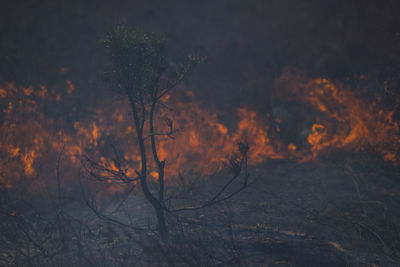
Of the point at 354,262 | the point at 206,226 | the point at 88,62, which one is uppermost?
the point at 88,62

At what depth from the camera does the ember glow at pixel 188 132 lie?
11719mm

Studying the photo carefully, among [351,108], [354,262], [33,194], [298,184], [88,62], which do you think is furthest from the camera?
[88,62]

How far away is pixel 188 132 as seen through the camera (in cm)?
1336

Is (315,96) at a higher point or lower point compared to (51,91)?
lower

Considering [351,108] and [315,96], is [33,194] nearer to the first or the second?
[315,96]

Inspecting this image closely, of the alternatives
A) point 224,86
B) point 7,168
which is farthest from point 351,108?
point 7,168

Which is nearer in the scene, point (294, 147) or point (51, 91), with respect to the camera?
point (294, 147)

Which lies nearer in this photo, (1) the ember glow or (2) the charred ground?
(2) the charred ground

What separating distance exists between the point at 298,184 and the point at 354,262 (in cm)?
448

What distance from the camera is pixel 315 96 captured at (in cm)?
1308

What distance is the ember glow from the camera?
1172 centimetres

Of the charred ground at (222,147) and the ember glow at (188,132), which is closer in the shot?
the charred ground at (222,147)

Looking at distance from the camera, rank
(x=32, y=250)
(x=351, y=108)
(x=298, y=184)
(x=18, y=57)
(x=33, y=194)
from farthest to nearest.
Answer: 1. (x=18, y=57)
2. (x=351, y=108)
3. (x=33, y=194)
4. (x=298, y=184)
5. (x=32, y=250)

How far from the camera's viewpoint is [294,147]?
12.7 meters
